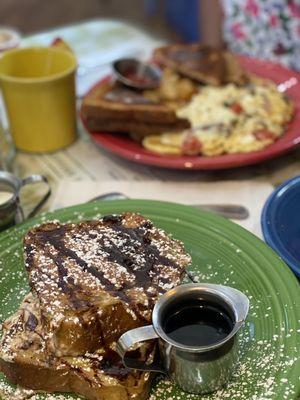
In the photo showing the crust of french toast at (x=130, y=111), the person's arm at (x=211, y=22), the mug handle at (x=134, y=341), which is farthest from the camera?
the person's arm at (x=211, y=22)

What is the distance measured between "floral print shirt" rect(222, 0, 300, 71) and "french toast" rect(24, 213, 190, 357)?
1.48m

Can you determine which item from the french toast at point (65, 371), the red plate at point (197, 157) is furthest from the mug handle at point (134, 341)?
the red plate at point (197, 157)

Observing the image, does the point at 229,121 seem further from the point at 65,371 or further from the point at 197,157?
the point at 65,371

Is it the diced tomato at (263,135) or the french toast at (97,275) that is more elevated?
the french toast at (97,275)

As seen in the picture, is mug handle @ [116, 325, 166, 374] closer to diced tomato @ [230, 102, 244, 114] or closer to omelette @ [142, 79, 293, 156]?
omelette @ [142, 79, 293, 156]

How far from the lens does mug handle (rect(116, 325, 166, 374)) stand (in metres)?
0.87

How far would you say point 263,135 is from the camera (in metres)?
1.58

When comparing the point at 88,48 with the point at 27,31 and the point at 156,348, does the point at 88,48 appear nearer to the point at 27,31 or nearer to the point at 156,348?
the point at 156,348

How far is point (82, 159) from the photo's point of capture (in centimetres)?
169

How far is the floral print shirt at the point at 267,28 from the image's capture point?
7.50ft

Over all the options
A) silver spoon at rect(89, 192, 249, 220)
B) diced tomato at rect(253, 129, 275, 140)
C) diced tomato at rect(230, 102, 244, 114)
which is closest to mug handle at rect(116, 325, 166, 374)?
silver spoon at rect(89, 192, 249, 220)

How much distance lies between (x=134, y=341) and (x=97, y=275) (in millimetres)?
152

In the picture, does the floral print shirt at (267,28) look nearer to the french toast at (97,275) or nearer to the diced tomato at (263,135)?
the diced tomato at (263,135)

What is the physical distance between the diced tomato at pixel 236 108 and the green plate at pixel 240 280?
1.65 ft
